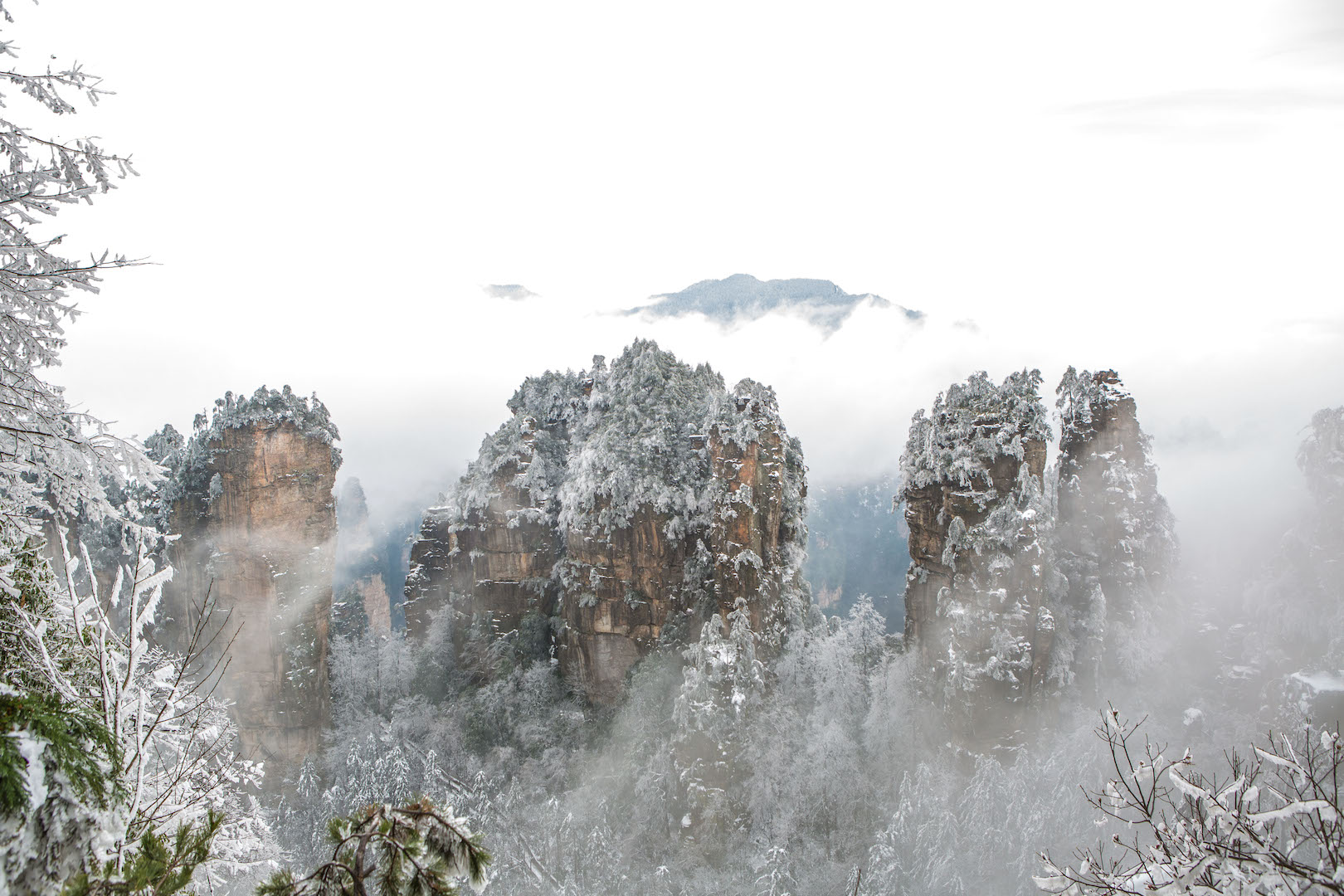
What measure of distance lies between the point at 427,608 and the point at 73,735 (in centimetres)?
2804

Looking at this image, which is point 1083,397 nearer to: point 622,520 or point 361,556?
point 622,520

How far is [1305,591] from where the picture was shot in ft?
75.0

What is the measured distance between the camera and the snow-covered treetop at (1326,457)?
76.3ft

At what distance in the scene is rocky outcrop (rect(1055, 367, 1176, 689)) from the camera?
2217cm

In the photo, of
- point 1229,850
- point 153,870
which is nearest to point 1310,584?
point 1229,850

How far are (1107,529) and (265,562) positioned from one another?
1127 inches

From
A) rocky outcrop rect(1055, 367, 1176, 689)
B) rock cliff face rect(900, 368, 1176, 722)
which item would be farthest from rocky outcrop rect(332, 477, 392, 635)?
rocky outcrop rect(1055, 367, 1176, 689)

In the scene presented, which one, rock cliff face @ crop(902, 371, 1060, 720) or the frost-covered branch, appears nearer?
the frost-covered branch

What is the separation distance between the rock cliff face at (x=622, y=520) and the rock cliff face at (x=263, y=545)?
5.72 meters

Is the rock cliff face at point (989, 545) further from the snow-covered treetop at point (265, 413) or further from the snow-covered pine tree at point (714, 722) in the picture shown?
the snow-covered treetop at point (265, 413)

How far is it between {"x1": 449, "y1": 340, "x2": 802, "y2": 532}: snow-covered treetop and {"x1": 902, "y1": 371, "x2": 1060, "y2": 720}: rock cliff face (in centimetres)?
587

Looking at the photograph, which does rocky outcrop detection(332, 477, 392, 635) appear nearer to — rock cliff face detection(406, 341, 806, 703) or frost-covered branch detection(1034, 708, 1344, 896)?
rock cliff face detection(406, 341, 806, 703)

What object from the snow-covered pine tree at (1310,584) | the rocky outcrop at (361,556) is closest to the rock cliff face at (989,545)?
the snow-covered pine tree at (1310,584)

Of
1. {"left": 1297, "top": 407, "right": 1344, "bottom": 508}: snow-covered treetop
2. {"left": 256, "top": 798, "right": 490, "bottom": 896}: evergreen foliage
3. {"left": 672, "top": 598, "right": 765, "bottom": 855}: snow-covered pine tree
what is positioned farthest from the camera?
{"left": 1297, "top": 407, "right": 1344, "bottom": 508}: snow-covered treetop
